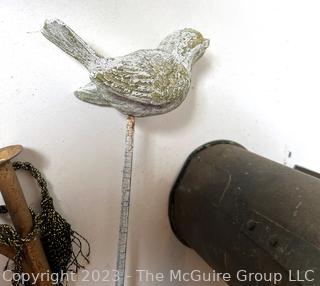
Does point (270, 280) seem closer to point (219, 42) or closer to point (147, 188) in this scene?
point (147, 188)

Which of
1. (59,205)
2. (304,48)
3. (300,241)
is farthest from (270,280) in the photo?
(304,48)

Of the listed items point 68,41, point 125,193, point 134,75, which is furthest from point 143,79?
point 125,193

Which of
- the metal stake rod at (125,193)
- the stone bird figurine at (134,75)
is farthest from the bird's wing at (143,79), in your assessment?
the metal stake rod at (125,193)

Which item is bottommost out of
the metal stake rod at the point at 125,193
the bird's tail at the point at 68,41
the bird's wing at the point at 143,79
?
the metal stake rod at the point at 125,193

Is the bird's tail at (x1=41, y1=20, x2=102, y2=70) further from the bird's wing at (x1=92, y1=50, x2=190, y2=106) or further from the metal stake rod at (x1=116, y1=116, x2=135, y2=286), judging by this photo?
the metal stake rod at (x1=116, y1=116, x2=135, y2=286)

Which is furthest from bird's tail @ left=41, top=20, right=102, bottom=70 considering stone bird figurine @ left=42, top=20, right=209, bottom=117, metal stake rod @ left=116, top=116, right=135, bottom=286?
metal stake rod @ left=116, top=116, right=135, bottom=286

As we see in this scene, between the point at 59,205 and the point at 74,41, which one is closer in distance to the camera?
the point at 74,41

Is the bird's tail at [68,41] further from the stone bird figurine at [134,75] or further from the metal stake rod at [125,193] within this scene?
the metal stake rod at [125,193]
